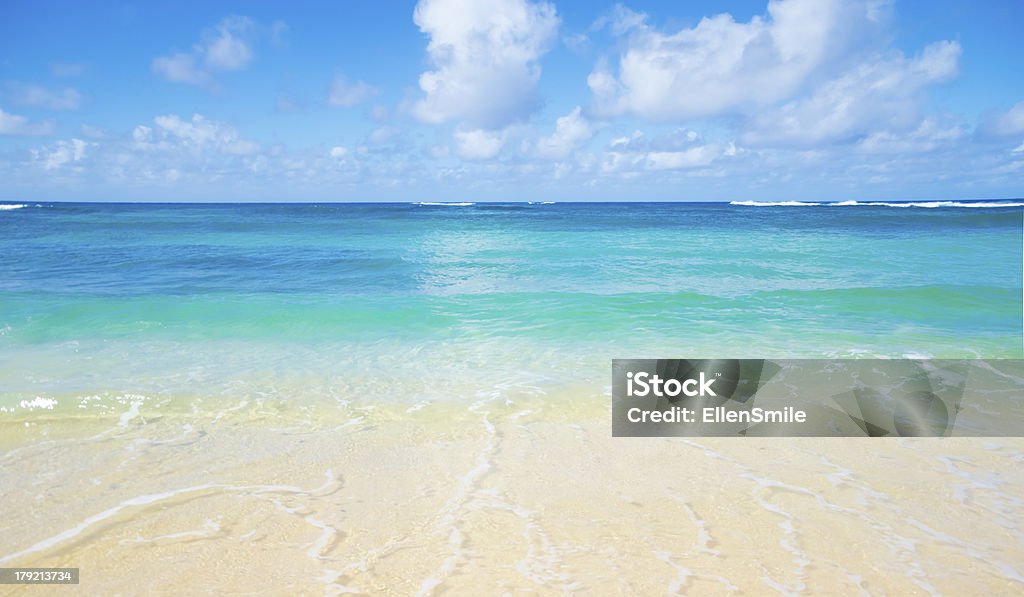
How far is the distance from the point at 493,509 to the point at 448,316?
7.06 meters

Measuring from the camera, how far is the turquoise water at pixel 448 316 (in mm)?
7105

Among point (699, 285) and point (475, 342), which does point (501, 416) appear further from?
point (699, 285)

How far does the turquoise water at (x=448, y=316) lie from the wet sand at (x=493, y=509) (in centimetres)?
152

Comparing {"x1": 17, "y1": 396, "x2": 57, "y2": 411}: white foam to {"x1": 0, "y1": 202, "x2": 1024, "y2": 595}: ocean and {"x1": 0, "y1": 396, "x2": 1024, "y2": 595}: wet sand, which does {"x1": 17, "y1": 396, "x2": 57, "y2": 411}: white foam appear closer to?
{"x1": 0, "y1": 202, "x2": 1024, "y2": 595}: ocean

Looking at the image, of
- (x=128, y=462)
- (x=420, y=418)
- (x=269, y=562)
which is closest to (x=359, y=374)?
(x=420, y=418)

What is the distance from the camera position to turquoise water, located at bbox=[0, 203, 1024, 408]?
23.3 feet

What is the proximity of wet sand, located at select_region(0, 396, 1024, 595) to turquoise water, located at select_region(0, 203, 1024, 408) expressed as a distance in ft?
4.99

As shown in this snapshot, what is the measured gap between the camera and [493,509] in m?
3.82

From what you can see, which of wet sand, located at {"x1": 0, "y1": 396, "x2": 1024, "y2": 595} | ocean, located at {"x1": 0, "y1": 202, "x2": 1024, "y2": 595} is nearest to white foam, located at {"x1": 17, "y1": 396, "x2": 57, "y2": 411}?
ocean, located at {"x1": 0, "y1": 202, "x2": 1024, "y2": 595}

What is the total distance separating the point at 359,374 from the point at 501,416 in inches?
91.6

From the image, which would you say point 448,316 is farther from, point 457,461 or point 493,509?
point 493,509

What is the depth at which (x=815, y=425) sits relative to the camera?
17.8ft

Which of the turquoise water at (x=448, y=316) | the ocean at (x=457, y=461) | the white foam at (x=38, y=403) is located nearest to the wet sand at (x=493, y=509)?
the ocean at (x=457, y=461)

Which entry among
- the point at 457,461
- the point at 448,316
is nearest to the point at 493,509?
the point at 457,461
